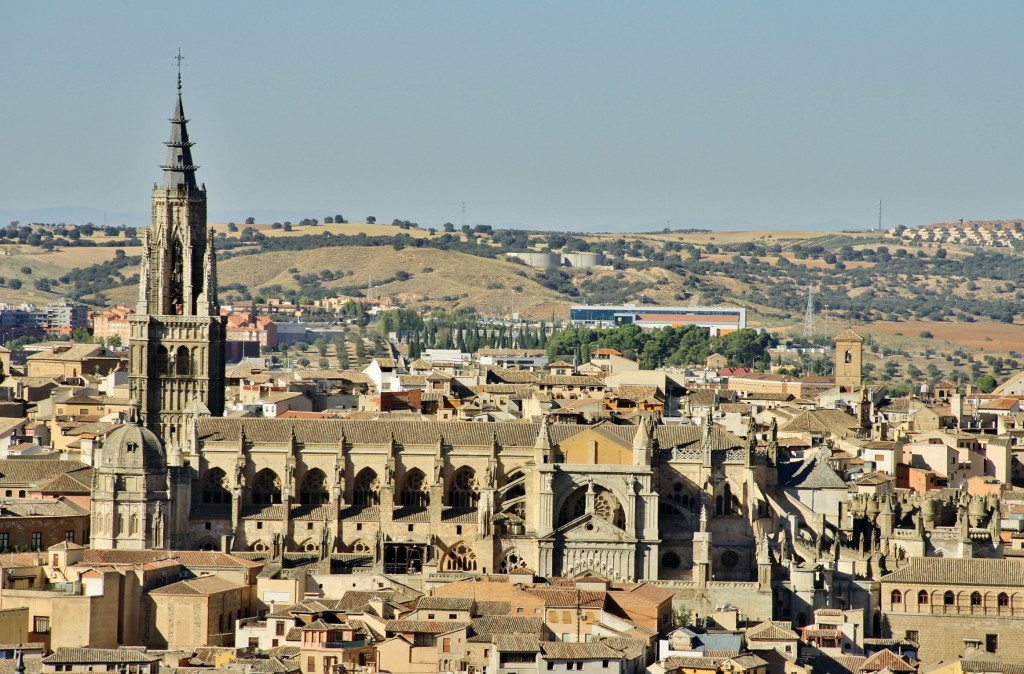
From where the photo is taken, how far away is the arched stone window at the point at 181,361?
9762 cm

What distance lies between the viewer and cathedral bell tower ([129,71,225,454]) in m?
96.9

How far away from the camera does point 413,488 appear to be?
87938 mm

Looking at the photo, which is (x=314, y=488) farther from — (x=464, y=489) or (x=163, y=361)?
(x=163, y=361)

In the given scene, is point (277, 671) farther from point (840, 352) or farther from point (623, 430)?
point (840, 352)

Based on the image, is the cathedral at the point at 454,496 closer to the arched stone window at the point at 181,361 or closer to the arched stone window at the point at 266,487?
the arched stone window at the point at 266,487

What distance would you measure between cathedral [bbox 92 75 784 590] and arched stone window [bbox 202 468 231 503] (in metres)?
0.05

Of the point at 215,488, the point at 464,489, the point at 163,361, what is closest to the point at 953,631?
the point at 464,489

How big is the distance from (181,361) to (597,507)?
22187 mm

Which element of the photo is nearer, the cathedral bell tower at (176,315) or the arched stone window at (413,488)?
the arched stone window at (413,488)

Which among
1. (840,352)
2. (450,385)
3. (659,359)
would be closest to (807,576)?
(450,385)

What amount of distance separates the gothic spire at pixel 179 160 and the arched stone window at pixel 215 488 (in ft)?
53.4

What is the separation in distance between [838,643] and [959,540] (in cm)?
1559

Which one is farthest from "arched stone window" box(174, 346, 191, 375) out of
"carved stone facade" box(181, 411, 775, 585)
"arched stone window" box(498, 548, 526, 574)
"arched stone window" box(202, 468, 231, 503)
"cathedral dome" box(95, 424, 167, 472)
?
"arched stone window" box(498, 548, 526, 574)

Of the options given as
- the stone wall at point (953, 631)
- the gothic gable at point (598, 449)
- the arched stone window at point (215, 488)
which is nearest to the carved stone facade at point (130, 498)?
the arched stone window at point (215, 488)
